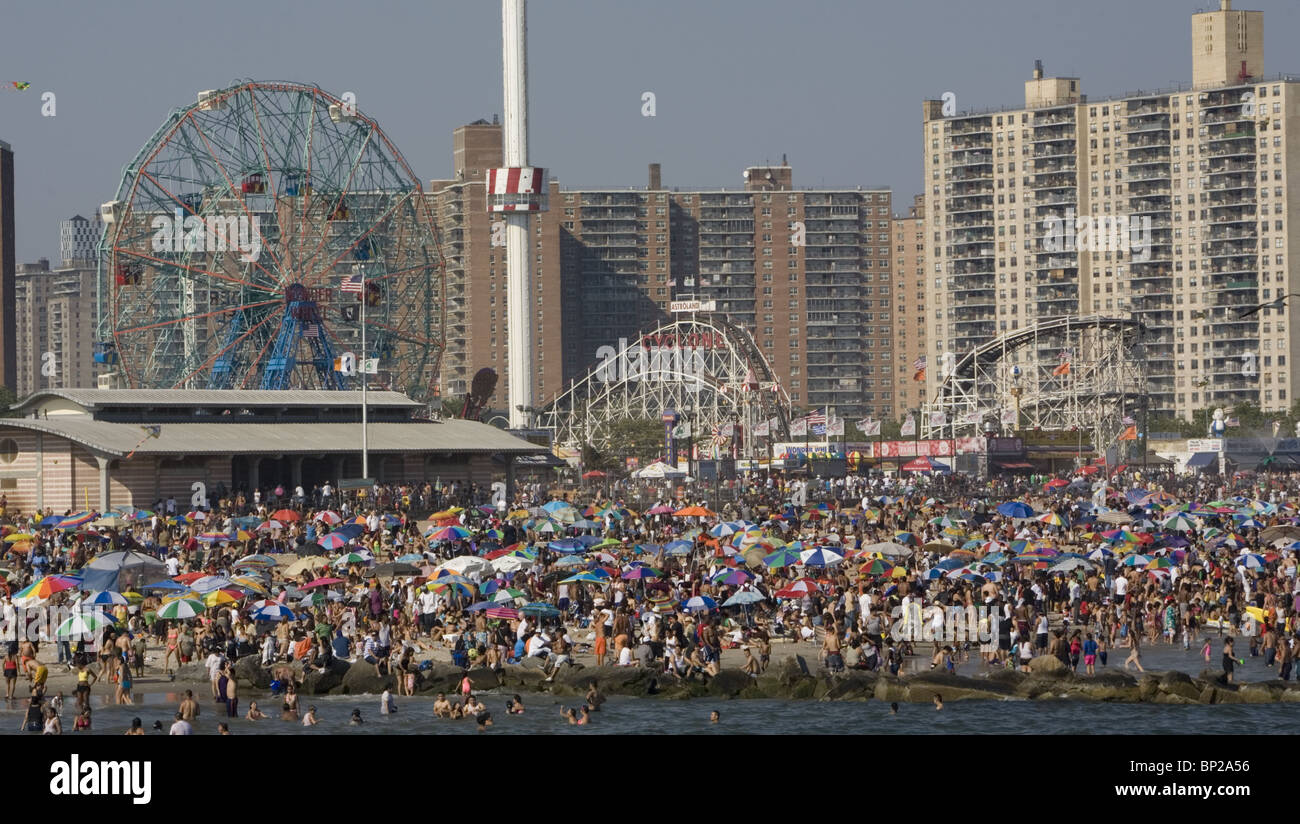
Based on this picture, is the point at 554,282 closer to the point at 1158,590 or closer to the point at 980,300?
the point at 980,300

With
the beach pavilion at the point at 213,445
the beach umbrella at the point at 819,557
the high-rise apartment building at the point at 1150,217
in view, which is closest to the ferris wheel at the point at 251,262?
the beach pavilion at the point at 213,445

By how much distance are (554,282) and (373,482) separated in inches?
4968

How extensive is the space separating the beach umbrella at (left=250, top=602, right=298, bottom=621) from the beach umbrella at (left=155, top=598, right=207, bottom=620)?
1.13 meters

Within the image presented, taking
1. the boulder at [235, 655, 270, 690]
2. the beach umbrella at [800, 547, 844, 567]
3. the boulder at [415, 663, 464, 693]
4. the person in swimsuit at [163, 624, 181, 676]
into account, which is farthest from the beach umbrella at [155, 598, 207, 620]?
the beach umbrella at [800, 547, 844, 567]

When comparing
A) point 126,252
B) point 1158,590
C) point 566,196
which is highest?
point 566,196

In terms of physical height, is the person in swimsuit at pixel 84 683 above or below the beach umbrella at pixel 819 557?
below

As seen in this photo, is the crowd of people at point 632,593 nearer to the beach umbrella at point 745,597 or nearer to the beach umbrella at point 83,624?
the beach umbrella at point 745,597

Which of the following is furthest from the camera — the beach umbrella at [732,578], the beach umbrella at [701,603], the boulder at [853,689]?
the beach umbrella at [732,578]

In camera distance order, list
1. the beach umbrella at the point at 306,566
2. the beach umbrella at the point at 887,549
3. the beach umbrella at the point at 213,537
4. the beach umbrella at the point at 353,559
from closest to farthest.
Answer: the beach umbrella at the point at 306,566 < the beach umbrella at the point at 353,559 < the beach umbrella at the point at 887,549 < the beach umbrella at the point at 213,537

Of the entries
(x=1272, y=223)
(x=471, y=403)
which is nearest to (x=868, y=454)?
(x=471, y=403)

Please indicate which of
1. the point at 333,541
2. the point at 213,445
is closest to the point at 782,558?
the point at 333,541

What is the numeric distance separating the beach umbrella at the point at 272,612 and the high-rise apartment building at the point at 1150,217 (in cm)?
13976

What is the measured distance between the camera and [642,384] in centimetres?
14225

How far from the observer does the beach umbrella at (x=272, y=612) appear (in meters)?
35.9
